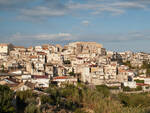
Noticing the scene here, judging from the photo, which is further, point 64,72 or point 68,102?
point 64,72

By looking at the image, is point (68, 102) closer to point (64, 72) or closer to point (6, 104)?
point (6, 104)

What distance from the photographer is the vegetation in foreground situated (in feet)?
73.0

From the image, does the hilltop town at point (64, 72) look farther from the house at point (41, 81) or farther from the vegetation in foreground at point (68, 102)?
the vegetation in foreground at point (68, 102)

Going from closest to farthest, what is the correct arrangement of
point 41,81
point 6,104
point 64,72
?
point 6,104 → point 41,81 → point 64,72

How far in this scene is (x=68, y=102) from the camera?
27.9 metres

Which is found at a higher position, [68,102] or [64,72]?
[64,72]

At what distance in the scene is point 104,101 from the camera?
28.8 m

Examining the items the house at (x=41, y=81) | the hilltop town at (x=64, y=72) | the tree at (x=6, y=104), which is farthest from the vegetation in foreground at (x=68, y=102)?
the house at (x=41, y=81)

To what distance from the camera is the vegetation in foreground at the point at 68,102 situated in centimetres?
2227

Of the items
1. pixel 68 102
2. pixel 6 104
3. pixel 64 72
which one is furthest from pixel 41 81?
pixel 6 104

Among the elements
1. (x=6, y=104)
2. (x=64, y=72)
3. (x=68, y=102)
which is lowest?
(x=68, y=102)

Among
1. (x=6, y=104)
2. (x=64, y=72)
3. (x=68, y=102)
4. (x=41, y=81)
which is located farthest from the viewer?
(x=64, y=72)

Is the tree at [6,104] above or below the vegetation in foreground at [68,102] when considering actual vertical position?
above

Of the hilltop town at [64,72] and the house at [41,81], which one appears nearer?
the house at [41,81]
